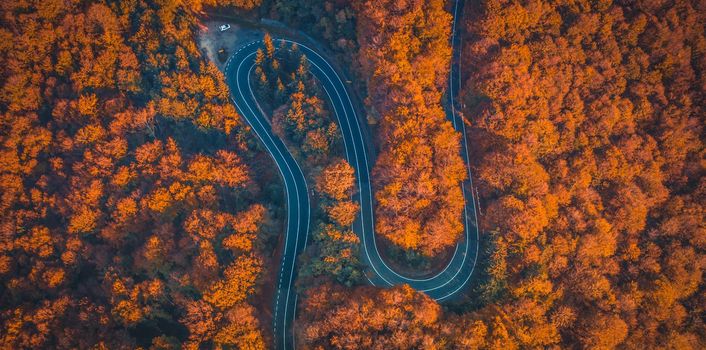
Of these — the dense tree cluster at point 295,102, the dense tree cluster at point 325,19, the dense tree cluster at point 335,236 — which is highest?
the dense tree cluster at point 325,19

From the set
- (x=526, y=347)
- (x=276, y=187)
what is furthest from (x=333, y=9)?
(x=526, y=347)

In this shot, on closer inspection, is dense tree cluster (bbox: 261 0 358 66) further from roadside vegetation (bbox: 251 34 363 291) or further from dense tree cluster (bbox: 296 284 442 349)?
dense tree cluster (bbox: 296 284 442 349)

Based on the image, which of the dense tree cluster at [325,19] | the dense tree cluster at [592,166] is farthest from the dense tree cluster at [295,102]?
the dense tree cluster at [592,166]

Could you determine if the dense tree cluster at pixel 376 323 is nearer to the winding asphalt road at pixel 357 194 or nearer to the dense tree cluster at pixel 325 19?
the winding asphalt road at pixel 357 194

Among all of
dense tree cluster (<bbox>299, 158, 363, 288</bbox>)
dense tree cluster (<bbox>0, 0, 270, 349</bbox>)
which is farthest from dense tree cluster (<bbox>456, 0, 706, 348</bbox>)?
dense tree cluster (<bbox>0, 0, 270, 349</bbox>)

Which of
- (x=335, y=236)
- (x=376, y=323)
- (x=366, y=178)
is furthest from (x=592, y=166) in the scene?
(x=376, y=323)

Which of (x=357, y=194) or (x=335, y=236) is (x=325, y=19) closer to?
(x=357, y=194)
